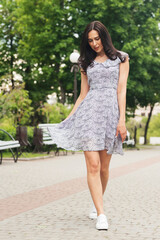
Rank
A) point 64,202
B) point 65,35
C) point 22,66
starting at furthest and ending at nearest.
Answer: point 22,66, point 65,35, point 64,202

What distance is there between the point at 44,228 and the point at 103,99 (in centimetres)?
138

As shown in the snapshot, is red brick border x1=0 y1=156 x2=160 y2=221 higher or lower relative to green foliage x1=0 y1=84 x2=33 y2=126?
lower

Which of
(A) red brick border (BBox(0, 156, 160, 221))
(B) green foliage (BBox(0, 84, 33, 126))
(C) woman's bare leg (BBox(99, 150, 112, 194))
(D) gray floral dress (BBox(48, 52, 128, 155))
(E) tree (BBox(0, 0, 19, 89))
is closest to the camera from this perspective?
(D) gray floral dress (BBox(48, 52, 128, 155))

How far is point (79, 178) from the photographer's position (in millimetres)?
8969

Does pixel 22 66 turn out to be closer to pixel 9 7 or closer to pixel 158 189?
pixel 9 7

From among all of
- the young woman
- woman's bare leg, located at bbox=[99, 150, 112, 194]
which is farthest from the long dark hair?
woman's bare leg, located at bbox=[99, 150, 112, 194]

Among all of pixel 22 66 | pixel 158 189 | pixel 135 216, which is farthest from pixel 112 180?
pixel 22 66

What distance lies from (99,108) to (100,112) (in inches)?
1.6

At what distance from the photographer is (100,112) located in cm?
455

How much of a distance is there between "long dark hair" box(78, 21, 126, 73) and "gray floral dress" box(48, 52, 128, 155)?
59mm

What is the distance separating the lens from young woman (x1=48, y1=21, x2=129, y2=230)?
4457 millimetres

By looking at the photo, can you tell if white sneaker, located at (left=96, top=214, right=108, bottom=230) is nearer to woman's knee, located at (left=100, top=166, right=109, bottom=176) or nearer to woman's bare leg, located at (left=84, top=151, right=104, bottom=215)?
woman's bare leg, located at (left=84, top=151, right=104, bottom=215)

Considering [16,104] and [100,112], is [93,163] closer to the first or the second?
[100,112]

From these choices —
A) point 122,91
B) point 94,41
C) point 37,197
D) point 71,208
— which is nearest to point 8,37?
point 37,197
